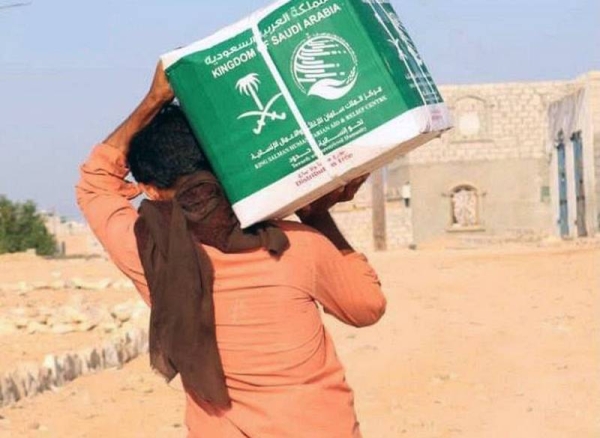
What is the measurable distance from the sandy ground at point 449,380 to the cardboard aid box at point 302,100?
5.20 metres

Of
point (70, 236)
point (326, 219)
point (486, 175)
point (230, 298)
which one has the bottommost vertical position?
point (70, 236)

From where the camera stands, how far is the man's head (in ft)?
9.59

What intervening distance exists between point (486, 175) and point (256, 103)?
1376 inches

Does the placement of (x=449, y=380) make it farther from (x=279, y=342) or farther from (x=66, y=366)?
(x=279, y=342)

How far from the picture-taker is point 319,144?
276 cm

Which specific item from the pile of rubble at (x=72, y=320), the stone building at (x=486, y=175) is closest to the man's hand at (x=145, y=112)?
the pile of rubble at (x=72, y=320)

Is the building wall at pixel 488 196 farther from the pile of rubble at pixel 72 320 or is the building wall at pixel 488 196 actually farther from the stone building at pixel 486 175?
the pile of rubble at pixel 72 320

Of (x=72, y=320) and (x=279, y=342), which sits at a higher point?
(x=279, y=342)

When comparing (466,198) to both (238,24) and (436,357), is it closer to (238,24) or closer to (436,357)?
(436,357)

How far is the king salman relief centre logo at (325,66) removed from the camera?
9.02 feet

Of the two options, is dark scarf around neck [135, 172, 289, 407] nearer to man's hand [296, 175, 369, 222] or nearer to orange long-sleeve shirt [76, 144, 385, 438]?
orange long-sleeve shirt [76, 144, 385, 438]

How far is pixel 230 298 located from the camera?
2916mm

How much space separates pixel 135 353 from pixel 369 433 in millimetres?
3921

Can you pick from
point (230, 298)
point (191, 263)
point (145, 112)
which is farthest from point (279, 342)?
point (145, 112)
